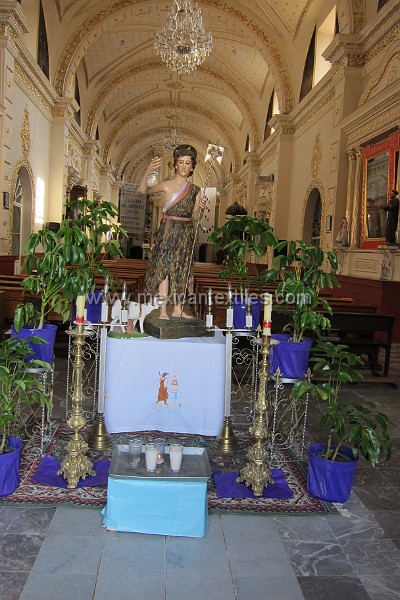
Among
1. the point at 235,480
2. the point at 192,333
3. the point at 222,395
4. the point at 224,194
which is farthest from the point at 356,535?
the point at 224,194

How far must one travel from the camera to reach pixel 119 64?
1834 cm

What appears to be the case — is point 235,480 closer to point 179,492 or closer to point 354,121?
point 179,492

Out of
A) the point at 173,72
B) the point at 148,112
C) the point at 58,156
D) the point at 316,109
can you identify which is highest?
the point at 173,72

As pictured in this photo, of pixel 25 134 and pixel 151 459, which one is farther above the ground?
pixel 25 134

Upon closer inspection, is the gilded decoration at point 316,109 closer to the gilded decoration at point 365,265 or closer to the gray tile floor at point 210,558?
the gilded decoration at point 365,265

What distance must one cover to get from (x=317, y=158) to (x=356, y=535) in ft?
37.5

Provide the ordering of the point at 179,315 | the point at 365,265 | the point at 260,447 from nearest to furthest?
the point at 260,447, the point at 179,315, the point at 365,265

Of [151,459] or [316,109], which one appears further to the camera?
[316,109]

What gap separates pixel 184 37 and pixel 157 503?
9702 millimetres

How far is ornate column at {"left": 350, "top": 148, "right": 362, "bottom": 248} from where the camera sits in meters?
10.3

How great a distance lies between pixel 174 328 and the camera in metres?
4.02

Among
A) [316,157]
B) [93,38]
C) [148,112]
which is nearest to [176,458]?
[316,157]

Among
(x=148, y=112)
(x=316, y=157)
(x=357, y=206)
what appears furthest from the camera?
(x=148, y=112)

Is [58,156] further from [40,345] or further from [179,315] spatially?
[40,345]
